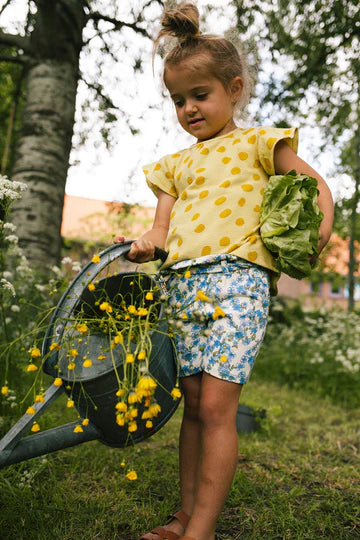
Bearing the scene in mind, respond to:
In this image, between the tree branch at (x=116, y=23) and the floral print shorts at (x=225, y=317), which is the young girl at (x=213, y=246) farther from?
the tree branch at (x=116, y=23)

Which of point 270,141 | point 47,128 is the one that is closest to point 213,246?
point 270,141

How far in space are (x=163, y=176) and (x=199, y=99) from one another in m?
0.39

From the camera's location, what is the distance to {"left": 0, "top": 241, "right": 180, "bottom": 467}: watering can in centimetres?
138

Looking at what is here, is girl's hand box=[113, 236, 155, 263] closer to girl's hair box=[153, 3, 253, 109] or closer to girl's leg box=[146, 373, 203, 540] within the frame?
girl's leg box=[146, 373, 203, 540]

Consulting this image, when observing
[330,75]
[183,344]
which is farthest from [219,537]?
[330,75]

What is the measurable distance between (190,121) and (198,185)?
264 millimetres

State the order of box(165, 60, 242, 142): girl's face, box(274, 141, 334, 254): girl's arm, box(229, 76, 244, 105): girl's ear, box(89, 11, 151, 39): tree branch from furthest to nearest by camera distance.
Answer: box(89, 11, 151, 39): tree branch → box(229, 76, 244, 105): girl's ear → box(165, 60, 242, 142): girl's face → box(274, 141, 334, 254): girl's arm

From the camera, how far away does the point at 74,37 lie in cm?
440

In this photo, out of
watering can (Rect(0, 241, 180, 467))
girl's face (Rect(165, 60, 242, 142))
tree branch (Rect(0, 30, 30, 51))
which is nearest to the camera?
watering can (Rect(0, 241, 180, 467))

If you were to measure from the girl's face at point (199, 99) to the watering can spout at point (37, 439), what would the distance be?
3.85 feet

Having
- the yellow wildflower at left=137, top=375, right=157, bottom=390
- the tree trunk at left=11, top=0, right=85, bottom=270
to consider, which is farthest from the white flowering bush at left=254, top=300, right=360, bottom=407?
the yellow wildflower at left=137, top=375, right=157, bottom=390

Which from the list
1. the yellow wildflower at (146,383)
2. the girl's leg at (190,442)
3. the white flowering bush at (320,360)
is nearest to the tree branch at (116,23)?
the white flowering bush at (320,360)

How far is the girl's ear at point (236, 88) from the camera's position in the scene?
6.45ft

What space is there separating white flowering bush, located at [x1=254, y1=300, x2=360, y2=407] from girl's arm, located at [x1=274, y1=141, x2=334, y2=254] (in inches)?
126
